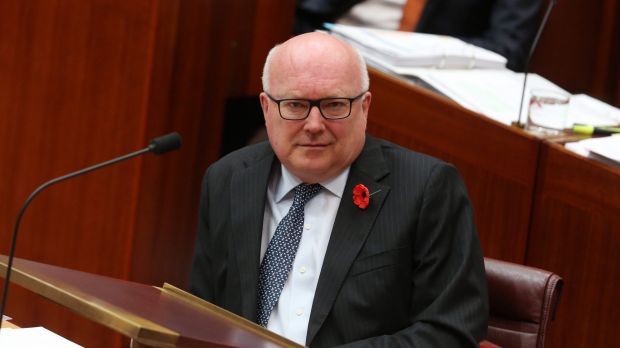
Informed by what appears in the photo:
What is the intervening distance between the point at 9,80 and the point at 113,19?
477 mm

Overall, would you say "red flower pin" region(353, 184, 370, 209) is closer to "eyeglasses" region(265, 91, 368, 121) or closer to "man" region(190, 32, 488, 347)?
"man" region(190, 32, 488, 347)

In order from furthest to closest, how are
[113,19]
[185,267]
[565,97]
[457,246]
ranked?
1. [185,267]
2. [113,19]
3. [565,97]
4. [457,246]

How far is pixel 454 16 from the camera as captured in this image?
457 cm

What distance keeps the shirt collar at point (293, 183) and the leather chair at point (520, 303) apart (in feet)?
1.27

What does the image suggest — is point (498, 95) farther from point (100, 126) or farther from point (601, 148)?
point (100, 126)

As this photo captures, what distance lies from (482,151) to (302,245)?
1.16 meters

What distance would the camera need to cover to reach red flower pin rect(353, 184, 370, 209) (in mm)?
2547

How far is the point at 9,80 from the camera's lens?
13.6ft

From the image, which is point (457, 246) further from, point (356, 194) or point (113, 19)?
point (113, 19)

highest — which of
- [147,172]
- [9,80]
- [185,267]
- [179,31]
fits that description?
[179,31]

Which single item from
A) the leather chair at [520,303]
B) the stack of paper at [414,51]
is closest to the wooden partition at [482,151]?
the stack of paper at [414,51]

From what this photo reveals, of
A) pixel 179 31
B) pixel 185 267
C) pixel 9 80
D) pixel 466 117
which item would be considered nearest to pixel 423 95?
pixel 466 117

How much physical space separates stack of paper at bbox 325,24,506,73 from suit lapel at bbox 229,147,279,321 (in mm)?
1283

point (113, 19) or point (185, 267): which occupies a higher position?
point (113, 19)
